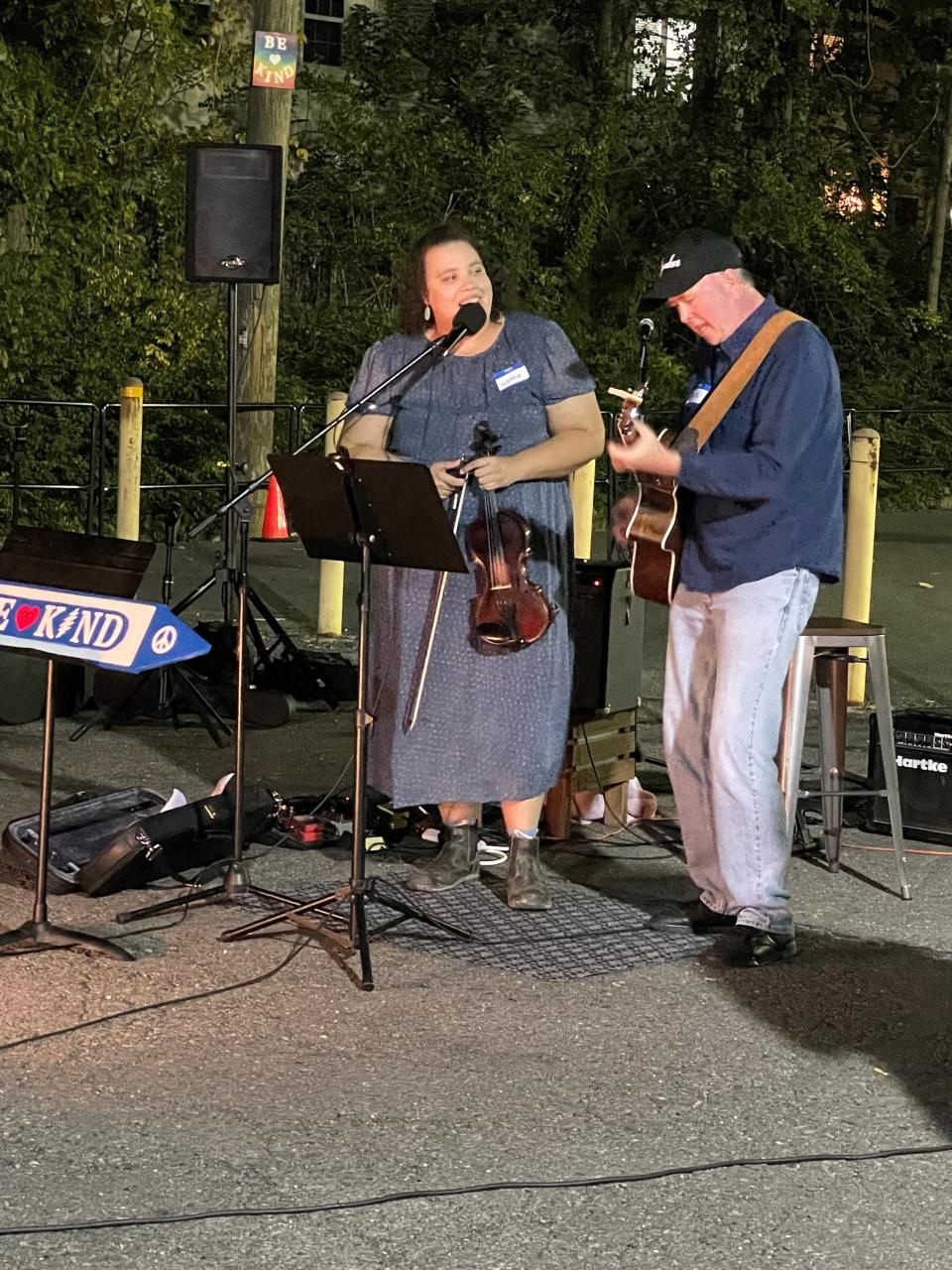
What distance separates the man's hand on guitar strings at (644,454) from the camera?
520cm

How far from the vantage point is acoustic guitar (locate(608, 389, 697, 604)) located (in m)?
5.43

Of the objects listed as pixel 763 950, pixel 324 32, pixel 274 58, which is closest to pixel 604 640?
pixel 763 950

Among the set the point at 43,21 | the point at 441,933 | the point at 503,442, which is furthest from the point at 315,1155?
the point at 43,21

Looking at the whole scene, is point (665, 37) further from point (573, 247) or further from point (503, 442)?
point (503, 442)

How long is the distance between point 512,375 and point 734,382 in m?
0.79

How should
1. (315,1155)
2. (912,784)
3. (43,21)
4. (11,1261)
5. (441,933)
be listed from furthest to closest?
(43,21) < (912,784) < (441,933) < (315,1155) < (11,1261)

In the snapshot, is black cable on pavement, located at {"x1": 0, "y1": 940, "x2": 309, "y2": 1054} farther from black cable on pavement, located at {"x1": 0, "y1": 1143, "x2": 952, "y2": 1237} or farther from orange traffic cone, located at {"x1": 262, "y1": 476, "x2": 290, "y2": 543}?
orange traffic cone, located at {"x1": 262, "y1": 476, "x2": 290, "y2": 543}

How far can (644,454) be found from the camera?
521cm

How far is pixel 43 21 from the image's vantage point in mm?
17484

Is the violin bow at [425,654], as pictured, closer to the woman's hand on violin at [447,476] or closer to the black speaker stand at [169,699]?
the woman's hand on violin at [447,476]

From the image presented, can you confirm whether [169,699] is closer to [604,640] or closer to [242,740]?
[604,640]

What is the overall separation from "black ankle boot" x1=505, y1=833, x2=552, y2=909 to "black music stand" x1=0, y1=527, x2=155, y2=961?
1214 mm

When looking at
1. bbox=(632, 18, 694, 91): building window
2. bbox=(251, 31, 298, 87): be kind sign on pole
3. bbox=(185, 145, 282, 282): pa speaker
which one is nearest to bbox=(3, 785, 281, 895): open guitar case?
bbox=(185, 145, 282, 282): pa speaker

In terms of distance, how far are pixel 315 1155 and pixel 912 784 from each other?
350 centimetres
